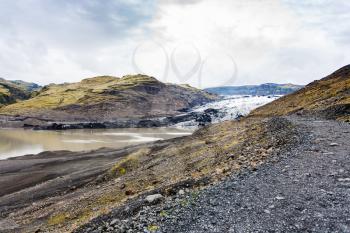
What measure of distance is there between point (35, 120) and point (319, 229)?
642 feet

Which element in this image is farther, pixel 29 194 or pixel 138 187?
pixel 29 194

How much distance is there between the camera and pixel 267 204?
44.2 feet

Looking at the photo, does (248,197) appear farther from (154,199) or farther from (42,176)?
(42,176)

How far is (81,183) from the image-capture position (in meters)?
43.3

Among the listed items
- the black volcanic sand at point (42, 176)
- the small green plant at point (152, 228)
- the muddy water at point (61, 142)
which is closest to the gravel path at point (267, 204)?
the small green plant at point (152, 228)

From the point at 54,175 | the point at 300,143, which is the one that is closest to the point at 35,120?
the point at 54,175

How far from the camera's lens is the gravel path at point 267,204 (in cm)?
1194

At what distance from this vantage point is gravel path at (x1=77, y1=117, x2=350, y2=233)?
11938mm

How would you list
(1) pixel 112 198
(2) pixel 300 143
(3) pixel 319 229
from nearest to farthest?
(3) pixel 319 229 < (2) pixel 300 143 < (1) pixel 112 198

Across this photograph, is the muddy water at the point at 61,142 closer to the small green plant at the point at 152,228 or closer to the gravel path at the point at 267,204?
the gravel path at the point at 267,204

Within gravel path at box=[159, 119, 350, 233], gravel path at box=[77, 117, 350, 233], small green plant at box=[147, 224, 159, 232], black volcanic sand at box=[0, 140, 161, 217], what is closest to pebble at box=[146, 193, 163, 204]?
gravel path at box=[77, 117, 350, 233]

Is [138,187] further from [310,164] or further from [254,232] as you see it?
[254,232]

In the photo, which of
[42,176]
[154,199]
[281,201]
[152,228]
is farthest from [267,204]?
[42,176]

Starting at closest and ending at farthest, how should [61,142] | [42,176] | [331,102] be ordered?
[331,102] → [42,176] → [61,142]
